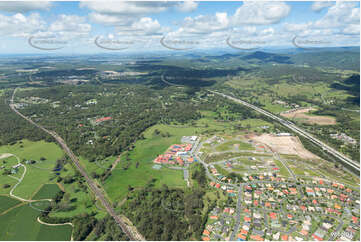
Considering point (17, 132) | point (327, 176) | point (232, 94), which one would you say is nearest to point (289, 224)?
point (327, 176)

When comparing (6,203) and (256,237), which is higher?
(256,237)

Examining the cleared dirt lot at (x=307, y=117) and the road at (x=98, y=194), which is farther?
the cleared dirt lot at (x=307, y=117)

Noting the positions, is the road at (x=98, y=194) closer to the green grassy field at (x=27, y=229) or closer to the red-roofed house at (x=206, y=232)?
the green grassy field at (x=27, y=229)

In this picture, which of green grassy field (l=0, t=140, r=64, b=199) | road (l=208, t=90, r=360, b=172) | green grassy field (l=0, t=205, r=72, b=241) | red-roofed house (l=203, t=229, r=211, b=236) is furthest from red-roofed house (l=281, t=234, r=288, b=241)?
green grassy field (l=0, t=140, r=64, b=199)

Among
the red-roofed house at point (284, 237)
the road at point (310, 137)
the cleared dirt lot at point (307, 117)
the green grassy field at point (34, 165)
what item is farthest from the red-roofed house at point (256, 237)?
the cleared dirt lot at point (307, 117)

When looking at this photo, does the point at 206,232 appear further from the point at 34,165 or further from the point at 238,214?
the point at 34,165

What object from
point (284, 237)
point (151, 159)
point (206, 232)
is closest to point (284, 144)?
point (284, 237)
